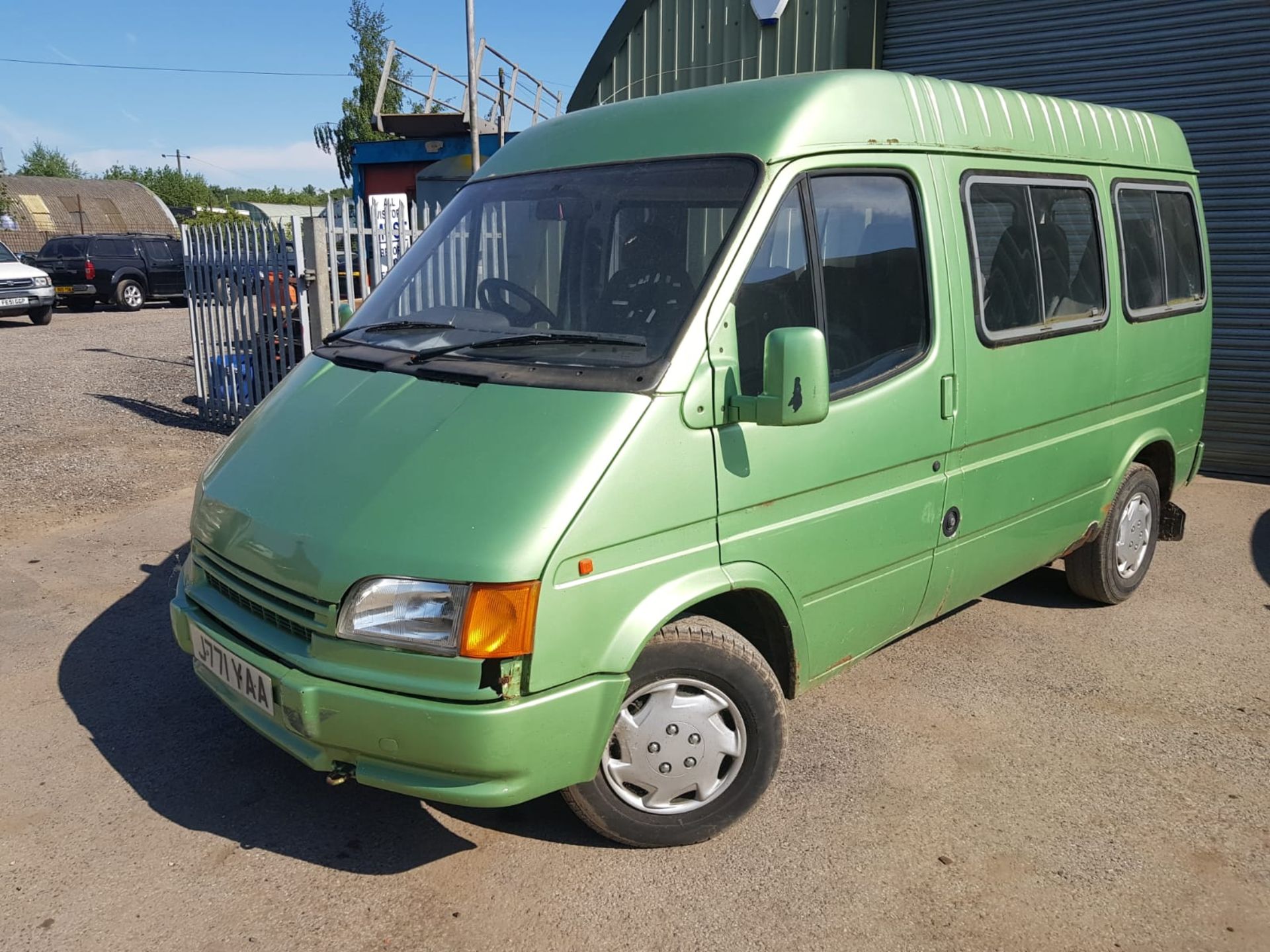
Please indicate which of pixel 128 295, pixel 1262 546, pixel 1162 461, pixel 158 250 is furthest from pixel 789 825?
pixel 158 250

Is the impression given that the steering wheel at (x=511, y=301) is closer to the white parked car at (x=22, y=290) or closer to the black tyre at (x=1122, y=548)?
the black tyre at (x=1122, y=548)

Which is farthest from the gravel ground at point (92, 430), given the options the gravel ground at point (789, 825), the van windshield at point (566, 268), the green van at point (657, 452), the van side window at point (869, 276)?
the van side window at point (869, 276)

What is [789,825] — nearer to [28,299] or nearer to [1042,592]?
[1042,592]

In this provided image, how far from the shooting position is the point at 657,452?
9.56 ft

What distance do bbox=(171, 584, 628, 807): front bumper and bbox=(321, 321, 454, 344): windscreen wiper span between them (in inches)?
52.8

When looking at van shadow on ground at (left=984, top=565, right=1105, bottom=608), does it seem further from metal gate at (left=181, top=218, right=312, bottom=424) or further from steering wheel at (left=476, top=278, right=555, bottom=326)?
metal gate at (left=181, top=218, right=312, bottom=424)

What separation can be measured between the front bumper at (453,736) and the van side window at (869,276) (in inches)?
55.4

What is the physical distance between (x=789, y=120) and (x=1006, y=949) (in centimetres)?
259

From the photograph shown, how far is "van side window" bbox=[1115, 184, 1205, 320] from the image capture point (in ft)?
16.4

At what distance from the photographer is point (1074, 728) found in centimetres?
411

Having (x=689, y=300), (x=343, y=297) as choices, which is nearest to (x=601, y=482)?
(x=689, y=300)

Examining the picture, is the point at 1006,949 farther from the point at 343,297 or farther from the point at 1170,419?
the point at 343,297

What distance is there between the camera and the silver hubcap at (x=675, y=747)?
10.2 feet

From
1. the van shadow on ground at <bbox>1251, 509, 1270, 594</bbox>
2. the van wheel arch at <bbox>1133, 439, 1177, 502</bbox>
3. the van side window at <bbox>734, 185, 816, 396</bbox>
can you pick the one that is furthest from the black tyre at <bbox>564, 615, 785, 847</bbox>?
the van shadow on ground at <bbox>1251, 509, 1270, 594</bbox>
